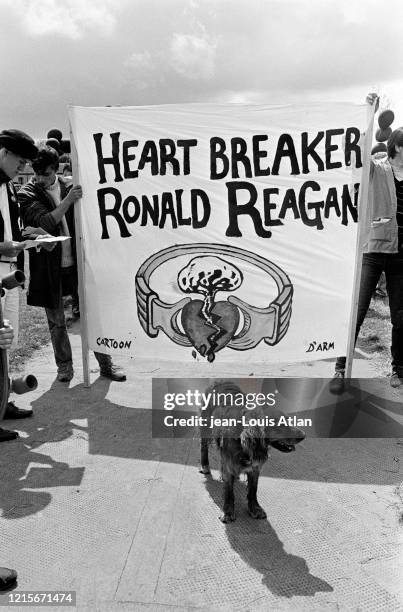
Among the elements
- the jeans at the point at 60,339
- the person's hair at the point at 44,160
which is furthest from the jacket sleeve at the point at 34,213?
the jeans at the point at 60,339

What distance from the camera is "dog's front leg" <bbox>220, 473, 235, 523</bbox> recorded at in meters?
2.58

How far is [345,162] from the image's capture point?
3.73 metres

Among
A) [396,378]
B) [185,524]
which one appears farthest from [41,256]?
[396,378]

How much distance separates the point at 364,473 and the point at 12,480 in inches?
80.5

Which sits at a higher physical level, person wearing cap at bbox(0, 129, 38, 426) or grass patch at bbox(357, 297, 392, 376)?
person wearing cap at bbox(0, 129, 38, 426)

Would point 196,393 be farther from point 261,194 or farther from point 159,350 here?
point 261,194

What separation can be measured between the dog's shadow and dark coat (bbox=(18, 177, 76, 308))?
2357mm

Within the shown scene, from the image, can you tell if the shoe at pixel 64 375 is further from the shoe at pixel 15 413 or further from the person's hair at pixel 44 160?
the person's hair at pixel 44 160

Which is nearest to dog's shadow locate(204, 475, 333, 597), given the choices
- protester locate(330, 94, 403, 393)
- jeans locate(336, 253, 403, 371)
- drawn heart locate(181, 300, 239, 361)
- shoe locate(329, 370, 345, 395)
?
drawn heart locate(181, 300, 239, 361)

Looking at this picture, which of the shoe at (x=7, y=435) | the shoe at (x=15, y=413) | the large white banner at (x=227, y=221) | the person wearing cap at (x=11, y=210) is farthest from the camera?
the shoe at (x=15, y=413)

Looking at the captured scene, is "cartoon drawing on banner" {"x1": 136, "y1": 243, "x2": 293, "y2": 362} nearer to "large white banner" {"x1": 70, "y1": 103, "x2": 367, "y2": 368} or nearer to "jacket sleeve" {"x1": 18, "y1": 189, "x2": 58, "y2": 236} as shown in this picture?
"large white banner" {"x1": 70, "y1": 103, "x2": 367, "y2": 368}

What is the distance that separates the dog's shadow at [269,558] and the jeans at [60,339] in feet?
6.80

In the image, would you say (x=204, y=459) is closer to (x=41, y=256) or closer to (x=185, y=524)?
(x=185, y=524)

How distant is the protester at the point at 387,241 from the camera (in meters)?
4.22
